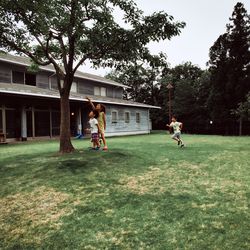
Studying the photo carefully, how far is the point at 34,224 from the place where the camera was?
442 centimetres

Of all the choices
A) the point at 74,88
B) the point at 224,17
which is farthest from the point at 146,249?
the point at 224,17

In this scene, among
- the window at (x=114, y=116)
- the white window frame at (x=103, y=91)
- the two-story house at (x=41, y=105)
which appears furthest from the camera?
the white window frame at (x=103, y=91)

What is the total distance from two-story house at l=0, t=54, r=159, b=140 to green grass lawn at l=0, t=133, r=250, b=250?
459 inches

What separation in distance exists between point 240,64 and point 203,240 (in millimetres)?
32729

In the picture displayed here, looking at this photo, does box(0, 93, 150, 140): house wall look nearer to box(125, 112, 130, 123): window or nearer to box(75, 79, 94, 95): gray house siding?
box(125, 112, 130, 123): window

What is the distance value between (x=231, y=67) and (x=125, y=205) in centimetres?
3161

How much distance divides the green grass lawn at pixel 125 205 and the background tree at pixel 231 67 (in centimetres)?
2613

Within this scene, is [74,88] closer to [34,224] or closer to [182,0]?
[182,0]

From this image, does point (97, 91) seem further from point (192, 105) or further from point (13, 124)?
point (192, 105)

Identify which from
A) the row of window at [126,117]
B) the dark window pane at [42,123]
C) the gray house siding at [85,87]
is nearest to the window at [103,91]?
the gray house siding at [85,87]

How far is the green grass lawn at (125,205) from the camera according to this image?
147 inches

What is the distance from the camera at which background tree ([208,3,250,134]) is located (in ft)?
105

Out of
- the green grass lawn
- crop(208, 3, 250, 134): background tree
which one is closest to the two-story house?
crop(208, 3, 250, 134): background tree

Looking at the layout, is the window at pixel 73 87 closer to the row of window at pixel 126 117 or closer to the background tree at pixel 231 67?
the row of window at pixel 126 117
